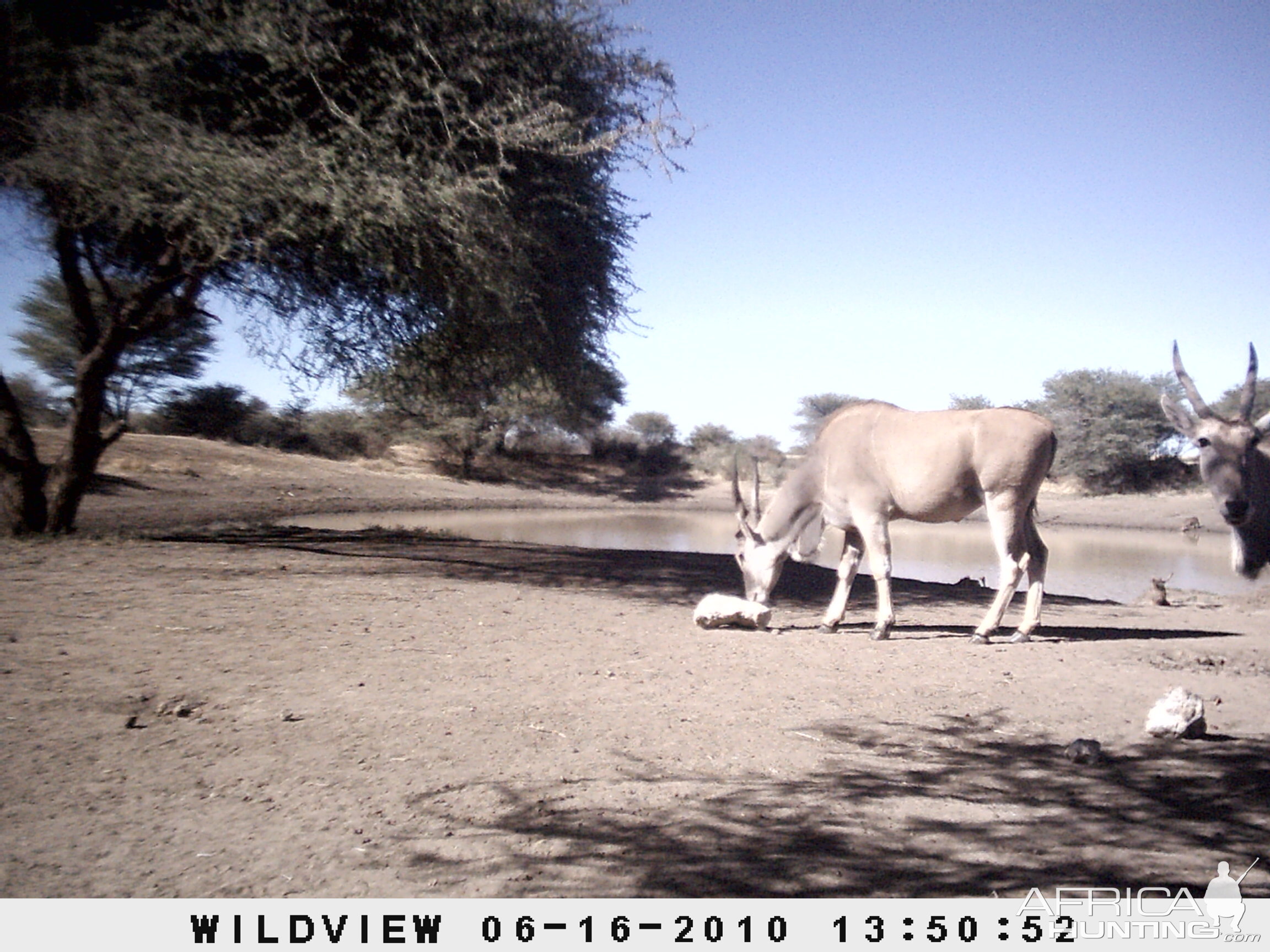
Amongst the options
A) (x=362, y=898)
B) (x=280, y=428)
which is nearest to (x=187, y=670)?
(x=362, y=898)

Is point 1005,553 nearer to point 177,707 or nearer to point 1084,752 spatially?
point 1084,752

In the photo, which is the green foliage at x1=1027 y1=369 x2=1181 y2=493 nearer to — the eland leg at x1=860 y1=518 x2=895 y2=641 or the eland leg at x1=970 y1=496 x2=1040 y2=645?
the eland leg at x1=970 y1=496 x2=1040 y2=645

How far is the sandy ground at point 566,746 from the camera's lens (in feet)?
11.1

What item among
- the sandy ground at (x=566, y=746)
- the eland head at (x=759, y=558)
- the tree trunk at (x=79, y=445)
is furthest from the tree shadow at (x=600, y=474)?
the sandy ground at (x=566, y=746)

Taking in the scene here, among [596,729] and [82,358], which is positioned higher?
[82,358]

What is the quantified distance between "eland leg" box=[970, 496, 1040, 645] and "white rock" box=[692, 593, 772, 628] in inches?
78.3

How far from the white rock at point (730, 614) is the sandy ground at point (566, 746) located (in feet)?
1.08

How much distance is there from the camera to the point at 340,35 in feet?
31.9

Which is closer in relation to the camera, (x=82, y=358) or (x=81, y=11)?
(x=81, y=11)

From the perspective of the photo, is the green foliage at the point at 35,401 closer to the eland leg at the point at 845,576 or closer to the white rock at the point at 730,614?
the white rock at the point at 730,614

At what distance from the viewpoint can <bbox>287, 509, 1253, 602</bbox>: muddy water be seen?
14.5 m

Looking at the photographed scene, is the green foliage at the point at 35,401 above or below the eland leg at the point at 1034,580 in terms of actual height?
above

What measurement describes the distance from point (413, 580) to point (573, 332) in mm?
4634

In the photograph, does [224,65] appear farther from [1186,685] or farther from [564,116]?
[1186,685]
